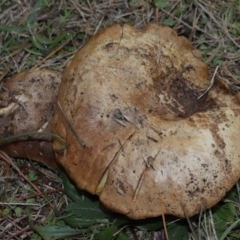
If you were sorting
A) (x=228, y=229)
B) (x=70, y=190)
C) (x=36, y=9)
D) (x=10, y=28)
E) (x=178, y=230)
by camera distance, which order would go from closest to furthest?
(x=228, y=229) → (x=178, y=230) → (x=70, y=190) → (x=10, y=28) → (x=36, y=9)

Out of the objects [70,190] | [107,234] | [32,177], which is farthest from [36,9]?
[107,234]

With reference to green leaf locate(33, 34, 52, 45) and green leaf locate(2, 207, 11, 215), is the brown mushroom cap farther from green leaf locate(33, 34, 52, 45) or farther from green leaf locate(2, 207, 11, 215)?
green leaf locate(33, 34, 52, 45)

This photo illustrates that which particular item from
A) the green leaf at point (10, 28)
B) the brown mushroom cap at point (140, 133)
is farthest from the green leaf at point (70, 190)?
the green leaf at point (10, 28)

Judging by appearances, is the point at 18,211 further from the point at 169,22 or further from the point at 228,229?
the point at 169,22

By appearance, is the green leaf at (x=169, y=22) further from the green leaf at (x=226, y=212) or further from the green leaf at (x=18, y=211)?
the green leaf at (x=18, y=211)

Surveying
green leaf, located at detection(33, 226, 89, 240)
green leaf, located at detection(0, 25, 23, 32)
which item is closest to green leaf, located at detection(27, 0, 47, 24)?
green leaf, located at detection(0, 25, 23, 32)

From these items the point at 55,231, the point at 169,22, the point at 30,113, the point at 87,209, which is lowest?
the point at 55,231

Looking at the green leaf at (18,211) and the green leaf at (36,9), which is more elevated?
the green leaf at (36,9)
